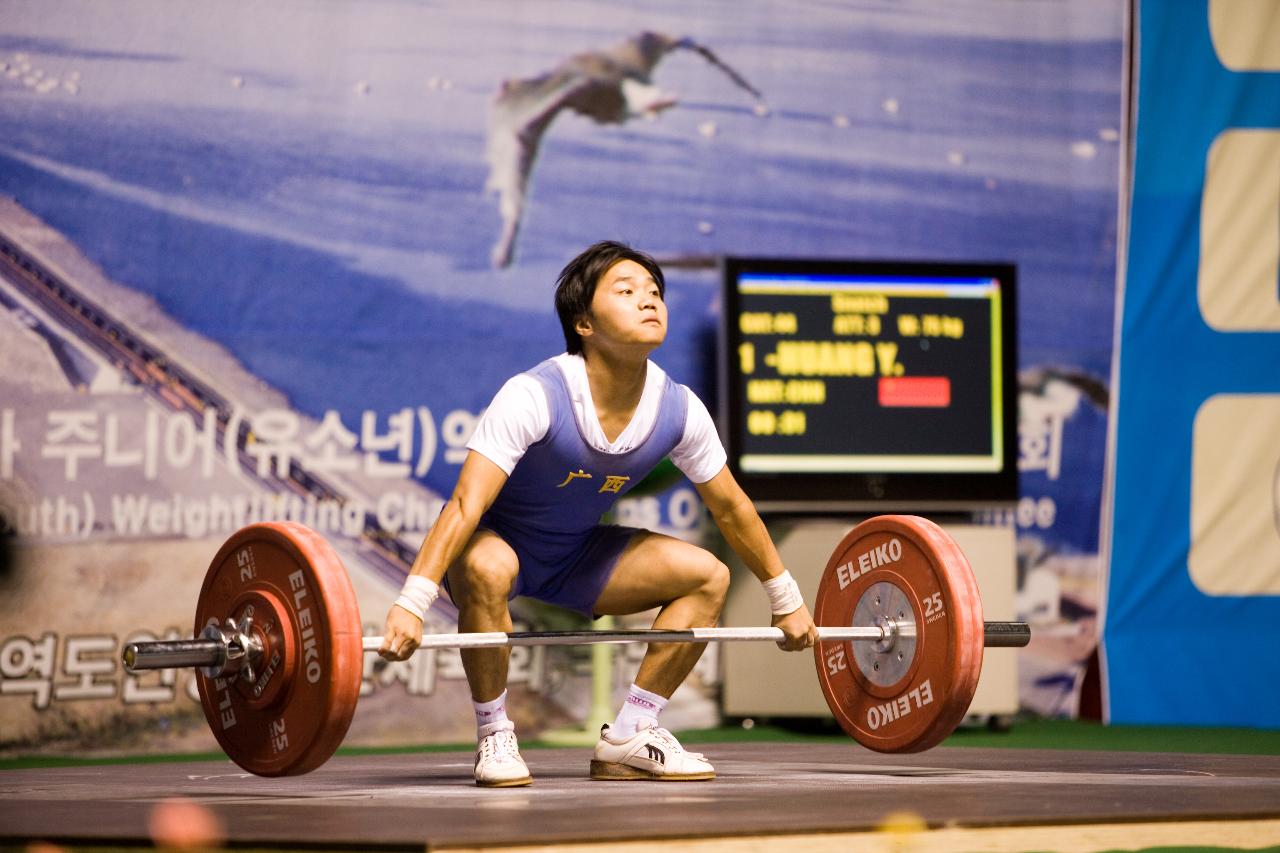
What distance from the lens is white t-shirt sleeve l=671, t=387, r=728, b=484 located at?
133 inches

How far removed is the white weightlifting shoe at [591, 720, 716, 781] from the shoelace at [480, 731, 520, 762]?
0.22 meters

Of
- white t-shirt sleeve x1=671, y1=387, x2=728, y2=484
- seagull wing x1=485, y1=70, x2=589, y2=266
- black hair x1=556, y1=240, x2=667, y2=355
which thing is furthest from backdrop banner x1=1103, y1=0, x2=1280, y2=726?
black hair x1=556, y1=240, x2=667, y2=355

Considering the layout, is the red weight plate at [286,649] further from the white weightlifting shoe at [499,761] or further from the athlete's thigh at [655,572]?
the athlete's thigh at [655,572]

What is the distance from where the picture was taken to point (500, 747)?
126 inches

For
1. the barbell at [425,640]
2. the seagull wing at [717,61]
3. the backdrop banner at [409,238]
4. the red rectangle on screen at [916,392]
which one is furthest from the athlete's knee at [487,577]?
the seagull wing at [717,61]

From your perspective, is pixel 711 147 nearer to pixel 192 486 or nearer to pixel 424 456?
pixel 424 456

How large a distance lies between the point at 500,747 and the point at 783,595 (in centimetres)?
65

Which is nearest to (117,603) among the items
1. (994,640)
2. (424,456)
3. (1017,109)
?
(424,456)

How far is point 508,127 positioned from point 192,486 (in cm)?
150

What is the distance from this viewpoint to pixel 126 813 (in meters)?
2.65

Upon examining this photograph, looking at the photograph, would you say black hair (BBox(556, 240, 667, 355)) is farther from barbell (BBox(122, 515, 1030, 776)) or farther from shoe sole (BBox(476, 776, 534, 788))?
shoe sole (BBox(476, 776, 534, 788))

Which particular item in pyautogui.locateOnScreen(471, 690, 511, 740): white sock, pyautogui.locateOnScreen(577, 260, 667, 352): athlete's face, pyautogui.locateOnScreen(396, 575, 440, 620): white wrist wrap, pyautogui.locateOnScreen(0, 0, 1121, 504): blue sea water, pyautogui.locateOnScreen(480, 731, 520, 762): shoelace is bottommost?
pyautogui.locateOnScreen(480, 731, 520, 762): shoelace

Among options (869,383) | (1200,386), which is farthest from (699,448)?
(1200,386)

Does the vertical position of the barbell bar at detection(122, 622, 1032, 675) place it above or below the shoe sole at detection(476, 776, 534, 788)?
above
